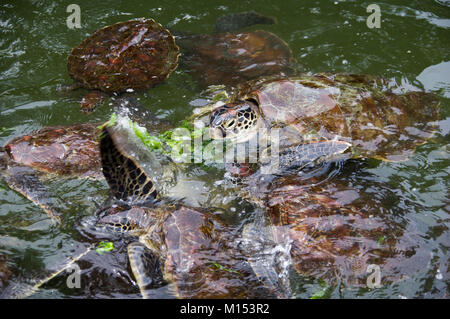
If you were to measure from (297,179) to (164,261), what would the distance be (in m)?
1.54

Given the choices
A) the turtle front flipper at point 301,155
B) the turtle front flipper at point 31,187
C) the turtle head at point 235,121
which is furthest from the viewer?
the turtle head at point 235,121

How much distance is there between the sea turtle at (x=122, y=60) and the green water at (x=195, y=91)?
237 mm

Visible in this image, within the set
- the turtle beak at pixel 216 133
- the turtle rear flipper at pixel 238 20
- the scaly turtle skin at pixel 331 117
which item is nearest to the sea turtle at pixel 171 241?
the turtle beak at pixel 216 133

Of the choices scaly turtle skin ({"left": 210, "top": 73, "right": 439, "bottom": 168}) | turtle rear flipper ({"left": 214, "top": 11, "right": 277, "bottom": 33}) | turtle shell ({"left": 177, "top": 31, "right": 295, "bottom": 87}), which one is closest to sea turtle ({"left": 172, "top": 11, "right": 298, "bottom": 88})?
turtle shell ({"left": 177, "top": 31, "right": 295, "bottom": 87})

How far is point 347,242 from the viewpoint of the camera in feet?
10.1

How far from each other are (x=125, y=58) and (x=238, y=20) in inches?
77.3

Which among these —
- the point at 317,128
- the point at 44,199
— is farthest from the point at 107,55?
the point at 317,128

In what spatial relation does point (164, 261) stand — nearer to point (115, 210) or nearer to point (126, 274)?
point (126, 274)

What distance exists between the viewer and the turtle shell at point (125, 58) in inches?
188

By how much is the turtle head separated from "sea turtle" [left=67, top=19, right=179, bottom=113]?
1.21 m

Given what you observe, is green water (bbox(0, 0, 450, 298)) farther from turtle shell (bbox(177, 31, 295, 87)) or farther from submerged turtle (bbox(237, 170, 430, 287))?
turtle shell (bbox(177, 31, 295, 87))

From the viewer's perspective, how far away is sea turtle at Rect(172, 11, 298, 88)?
16.3 ft

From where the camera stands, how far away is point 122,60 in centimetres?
480

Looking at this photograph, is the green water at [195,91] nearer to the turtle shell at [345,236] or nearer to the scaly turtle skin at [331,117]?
the turtle shell at [345,236]
